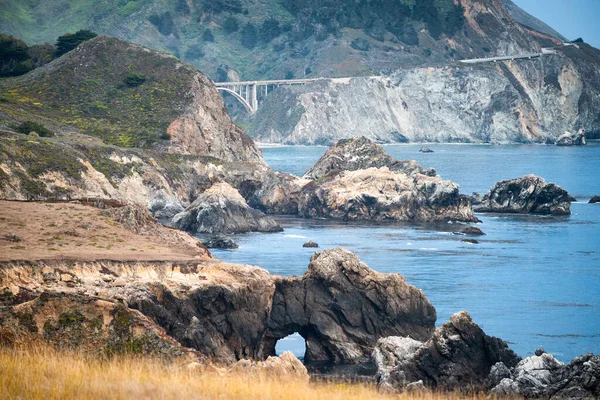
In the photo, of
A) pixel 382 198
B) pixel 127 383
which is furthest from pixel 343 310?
pixel 382 198

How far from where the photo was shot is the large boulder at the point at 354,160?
361ft

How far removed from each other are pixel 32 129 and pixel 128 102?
26199mm

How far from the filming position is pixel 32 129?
99188mm

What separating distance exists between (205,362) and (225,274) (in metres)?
11.3

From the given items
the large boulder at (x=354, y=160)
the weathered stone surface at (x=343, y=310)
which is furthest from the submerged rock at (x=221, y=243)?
the large boulder at (x=354, y=160)

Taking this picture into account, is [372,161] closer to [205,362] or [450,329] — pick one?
[450,329]

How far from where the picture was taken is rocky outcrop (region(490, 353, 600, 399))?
2862 centimetres

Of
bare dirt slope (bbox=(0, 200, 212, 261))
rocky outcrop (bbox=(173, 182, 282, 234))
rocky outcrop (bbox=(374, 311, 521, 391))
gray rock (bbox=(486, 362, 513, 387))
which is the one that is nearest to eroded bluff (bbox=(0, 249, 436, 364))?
bare dirt slope (bbox=(0, 200, 212, 261))

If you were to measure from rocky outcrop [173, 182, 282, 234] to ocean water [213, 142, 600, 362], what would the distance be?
6.51 feet

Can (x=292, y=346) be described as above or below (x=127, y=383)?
below

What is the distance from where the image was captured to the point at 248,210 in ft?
288

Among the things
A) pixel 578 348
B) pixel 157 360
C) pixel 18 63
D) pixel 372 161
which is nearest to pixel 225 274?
pixel 157 360

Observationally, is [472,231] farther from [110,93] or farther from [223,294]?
[110,93]

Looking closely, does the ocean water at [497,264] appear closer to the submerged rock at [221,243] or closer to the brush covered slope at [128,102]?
the submerged rock at [221,243]
